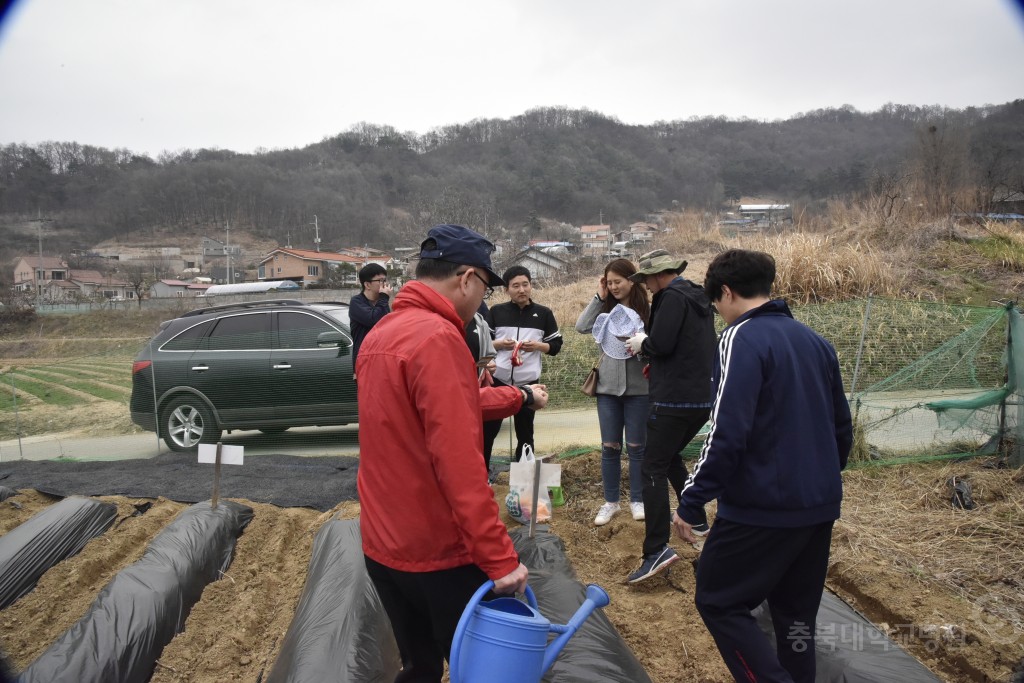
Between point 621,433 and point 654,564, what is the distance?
3.07 ft

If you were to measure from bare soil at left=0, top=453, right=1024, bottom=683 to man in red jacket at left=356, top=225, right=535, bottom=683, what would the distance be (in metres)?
1.44

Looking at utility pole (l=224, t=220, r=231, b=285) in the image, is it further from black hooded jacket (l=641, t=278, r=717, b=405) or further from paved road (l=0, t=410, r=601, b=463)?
Result: black hooded jacket (l=641, t=278, r=717, b=405)

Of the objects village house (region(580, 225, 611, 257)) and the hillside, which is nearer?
village house (region(580, 225, 611, 257))

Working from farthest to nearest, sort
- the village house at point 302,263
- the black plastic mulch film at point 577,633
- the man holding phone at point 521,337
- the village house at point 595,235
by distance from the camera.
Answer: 1. the village house at point 302,263
2. the village house at point 595,235
3. the man holding phone at point 521,337
4. the black plastic mulch film at point 577,633

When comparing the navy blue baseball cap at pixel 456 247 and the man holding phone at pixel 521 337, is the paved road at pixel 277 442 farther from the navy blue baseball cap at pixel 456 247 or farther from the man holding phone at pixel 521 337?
the navy blue baseball cap at pixel 456 247

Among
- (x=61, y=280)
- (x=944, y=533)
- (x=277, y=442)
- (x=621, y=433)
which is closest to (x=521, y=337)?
(x=621, y=433)

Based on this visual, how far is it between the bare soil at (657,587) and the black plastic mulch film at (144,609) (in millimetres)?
92

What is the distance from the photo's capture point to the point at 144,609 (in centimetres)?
318

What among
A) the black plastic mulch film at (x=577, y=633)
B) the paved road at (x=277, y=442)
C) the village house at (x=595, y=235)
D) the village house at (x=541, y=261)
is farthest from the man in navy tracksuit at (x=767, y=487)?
the village house at (x=595, y=235)

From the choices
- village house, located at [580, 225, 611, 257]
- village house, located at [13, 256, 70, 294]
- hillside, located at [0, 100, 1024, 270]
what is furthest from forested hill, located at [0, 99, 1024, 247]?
village house, located at [13, 256, 70, 294]

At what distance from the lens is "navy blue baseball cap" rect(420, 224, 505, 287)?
6.78 ft

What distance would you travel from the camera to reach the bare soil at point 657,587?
3.03 m

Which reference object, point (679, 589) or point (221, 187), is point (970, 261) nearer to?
point (679, 589)

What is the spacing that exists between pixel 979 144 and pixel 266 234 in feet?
207
